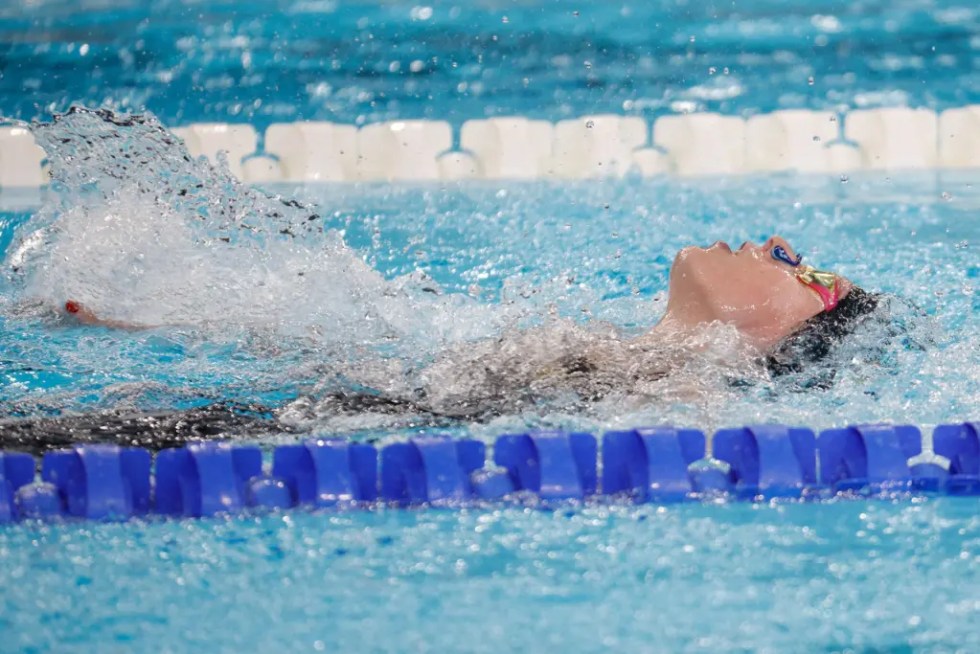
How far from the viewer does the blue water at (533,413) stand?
151cm

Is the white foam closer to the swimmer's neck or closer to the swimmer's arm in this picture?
the swimmer's arm

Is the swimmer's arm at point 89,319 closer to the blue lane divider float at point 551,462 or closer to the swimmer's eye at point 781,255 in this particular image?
the blue lane divider float at point 551,462

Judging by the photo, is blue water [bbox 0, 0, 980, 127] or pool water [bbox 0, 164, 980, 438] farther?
blue water [bbox 0, 0, 980, 127]

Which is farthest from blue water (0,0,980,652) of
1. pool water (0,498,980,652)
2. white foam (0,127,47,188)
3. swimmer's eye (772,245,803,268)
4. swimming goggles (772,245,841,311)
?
white foam (0,127,47,188)

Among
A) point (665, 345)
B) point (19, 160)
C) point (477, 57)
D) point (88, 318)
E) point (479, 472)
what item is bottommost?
point (479, 472)

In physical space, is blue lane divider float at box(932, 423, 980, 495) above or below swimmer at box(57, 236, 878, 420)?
below

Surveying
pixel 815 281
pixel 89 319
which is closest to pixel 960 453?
pixel 815 281

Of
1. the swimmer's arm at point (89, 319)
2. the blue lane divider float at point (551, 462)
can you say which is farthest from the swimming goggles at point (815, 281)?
the swimmer's arm at point (89, 319)

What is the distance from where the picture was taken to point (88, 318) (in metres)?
2.65

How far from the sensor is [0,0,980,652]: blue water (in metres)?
1.51

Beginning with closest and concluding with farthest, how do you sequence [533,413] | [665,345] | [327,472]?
[327,472] → [533,413] → [665,345]

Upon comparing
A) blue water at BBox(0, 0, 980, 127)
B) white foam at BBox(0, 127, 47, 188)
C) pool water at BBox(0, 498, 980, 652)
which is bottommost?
pool water at BBox(0, 498, 980, 652)

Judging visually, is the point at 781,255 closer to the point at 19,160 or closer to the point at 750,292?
the point at 750,292

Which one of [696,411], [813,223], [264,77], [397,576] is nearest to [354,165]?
[264,77]
